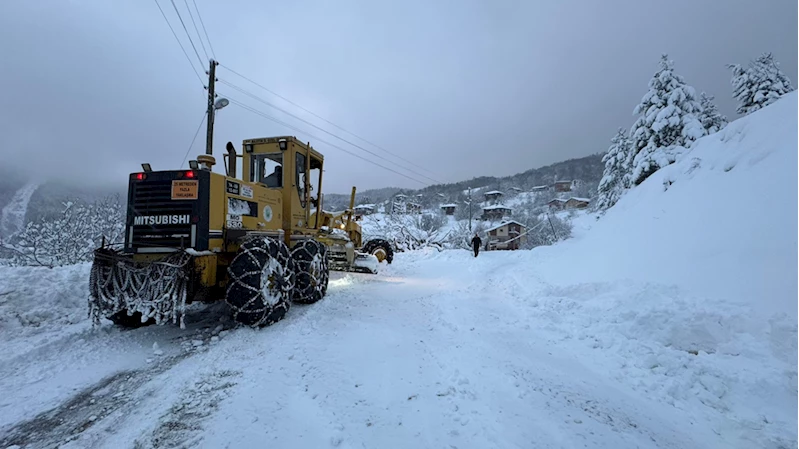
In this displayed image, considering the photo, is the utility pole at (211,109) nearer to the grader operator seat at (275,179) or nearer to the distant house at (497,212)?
the grader operator seat at (275,179)

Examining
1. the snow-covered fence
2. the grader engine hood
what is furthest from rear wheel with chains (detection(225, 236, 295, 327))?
the snow-covered fence

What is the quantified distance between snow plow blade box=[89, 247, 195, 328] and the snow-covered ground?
42 cm

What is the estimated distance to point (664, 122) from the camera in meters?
18.9

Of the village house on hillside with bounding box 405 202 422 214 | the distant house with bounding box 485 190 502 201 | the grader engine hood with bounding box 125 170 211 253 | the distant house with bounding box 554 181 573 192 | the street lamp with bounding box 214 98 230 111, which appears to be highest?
the distant house with bounding box 554 181 573 192

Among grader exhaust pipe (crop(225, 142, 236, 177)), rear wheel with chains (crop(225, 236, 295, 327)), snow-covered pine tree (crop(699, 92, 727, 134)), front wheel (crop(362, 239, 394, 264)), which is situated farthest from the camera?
snow-covered pine tree (crop(699, 92, 727, 134))

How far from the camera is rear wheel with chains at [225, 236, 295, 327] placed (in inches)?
192

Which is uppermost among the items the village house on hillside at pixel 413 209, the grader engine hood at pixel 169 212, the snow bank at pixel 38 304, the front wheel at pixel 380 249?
the village house on hillside at pixel 413 209

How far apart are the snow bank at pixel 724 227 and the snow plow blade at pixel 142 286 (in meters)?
6.97

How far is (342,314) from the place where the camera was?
602 centimetres

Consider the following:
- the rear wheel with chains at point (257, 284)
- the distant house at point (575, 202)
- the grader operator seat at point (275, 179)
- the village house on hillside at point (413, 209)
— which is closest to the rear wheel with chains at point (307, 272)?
the rear wheel with chains at point (257, 284)

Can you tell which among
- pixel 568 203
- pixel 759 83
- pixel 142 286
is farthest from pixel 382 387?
pixel 568 203

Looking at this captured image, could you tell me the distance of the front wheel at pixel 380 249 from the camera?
1457 cm

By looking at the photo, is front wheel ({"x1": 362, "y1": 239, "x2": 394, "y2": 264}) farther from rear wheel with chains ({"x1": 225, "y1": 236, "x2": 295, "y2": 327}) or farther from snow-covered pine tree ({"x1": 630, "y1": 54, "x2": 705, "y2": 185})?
snow-covered pine tree ({"x1": 630, "y1": 54, "x2": 705, "y2": 185})

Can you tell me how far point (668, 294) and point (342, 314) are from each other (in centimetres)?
496
